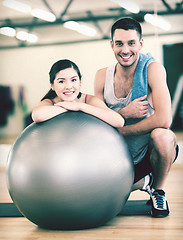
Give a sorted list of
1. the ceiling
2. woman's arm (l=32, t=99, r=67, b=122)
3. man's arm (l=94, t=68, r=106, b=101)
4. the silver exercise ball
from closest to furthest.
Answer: the silver exercise ball, woman's arm (l=32, t=99, r=67, b=122), man's arm (l=94, t=68, r=106, b=101), the ceiling

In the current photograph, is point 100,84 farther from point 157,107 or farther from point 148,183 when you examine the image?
point 148,183

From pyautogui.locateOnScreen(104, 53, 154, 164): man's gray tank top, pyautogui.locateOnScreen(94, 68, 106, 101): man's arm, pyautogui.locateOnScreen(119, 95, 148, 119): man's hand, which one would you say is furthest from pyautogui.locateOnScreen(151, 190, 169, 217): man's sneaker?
pyautogui.locateOnScreen(94, 68, 106, 101): man's arm

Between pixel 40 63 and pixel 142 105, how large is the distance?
2.91 meters

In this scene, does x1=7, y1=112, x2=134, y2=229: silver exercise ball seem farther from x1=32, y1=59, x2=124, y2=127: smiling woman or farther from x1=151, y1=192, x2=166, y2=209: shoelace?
x1=151, y1=192, x2=166, y2=209: shoelace

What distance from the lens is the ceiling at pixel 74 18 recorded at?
15.6 feet

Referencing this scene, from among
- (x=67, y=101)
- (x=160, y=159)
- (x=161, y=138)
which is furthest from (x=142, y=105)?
(x=67, y=101)

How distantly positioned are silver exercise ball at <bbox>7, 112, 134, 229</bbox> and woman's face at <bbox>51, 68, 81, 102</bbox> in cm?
21

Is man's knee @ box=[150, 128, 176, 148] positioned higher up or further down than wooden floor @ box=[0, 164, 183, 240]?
higher up

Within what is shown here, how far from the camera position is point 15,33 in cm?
518

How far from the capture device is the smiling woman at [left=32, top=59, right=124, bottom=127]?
1.94 m

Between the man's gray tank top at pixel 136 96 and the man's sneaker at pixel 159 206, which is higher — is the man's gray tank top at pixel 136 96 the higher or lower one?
the higher one

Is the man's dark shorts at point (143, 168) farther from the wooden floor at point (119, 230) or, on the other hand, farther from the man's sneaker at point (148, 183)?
the wooden floor at point (119, 230)

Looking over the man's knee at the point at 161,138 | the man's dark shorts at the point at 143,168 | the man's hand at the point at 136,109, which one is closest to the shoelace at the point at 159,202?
the man's dark shorts at the point at 143,168

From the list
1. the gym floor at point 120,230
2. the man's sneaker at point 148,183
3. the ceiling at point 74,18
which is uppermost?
the ceiling at point 74,18
